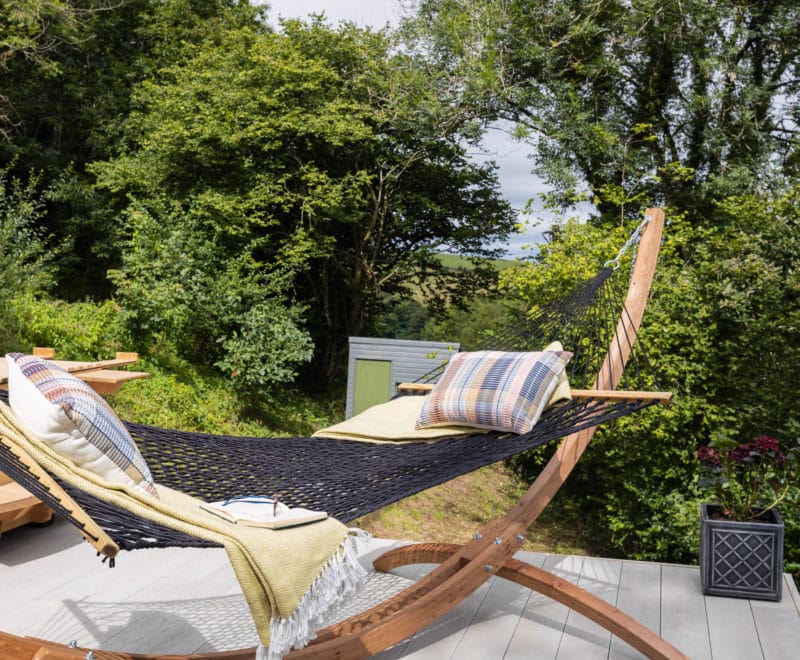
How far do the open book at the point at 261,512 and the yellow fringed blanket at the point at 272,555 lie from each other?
0.08ft

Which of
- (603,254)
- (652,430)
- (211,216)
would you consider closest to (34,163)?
(211,216)

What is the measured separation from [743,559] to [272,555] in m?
1.90

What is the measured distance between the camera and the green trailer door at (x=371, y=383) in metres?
8.07

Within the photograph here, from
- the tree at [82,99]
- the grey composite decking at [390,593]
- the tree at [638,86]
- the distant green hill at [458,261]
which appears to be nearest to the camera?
the grey composite decking at [390,593]

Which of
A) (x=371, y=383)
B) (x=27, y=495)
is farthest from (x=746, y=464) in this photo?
(x=371, y=383)

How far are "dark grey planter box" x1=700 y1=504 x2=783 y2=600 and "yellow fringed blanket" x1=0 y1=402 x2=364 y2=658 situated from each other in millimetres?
1641

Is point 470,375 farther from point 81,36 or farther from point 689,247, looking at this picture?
point 81,36

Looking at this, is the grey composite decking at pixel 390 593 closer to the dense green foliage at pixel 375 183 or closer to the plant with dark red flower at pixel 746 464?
the plant with dark red flower at pixel 746 464

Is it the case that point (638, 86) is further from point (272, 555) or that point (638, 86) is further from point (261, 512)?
point (272, 555)

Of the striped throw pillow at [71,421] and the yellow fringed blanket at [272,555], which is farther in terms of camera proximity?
the striped throw pillow at [71,421]

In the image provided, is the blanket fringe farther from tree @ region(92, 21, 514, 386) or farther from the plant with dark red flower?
tree @ region(92, 21, 514, 386)

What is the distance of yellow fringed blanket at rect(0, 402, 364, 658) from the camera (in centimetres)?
151

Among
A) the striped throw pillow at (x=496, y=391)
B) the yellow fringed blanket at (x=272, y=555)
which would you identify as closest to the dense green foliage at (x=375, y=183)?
the striped throw pillow at (x=496, y=391)

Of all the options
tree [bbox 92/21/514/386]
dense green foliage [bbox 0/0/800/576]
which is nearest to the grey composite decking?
dense green foliage [bbox 0/0/800/576]
